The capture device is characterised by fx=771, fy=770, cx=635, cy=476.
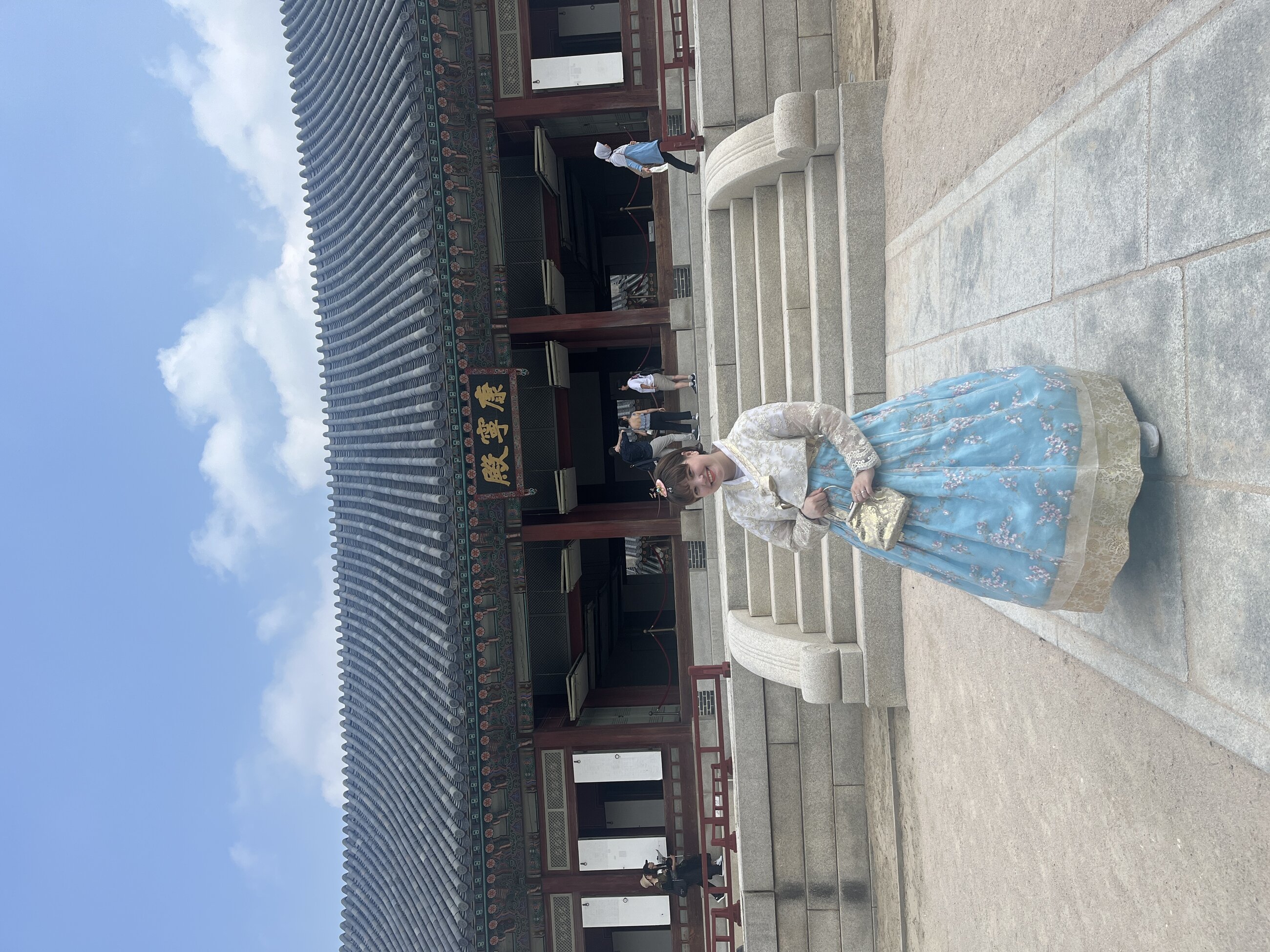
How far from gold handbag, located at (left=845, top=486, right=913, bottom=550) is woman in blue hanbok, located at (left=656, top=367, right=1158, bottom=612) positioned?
0.10 feet

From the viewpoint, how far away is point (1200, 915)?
292 centimetres

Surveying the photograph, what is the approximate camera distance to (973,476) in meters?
3.23

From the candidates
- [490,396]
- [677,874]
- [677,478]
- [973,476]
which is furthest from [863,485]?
[677,874]

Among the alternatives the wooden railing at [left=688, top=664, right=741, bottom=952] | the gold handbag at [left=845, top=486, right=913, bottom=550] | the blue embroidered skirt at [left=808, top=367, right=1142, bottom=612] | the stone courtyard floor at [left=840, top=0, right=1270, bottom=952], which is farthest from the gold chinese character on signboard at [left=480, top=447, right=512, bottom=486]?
the blue embroidered skirt at [left=808, top=367, right=1142, bottom=612]

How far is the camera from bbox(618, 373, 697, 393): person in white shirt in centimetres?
1144

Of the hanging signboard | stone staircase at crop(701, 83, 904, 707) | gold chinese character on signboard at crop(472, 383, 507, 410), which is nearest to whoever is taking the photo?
stone staircase at crop(701, 83, 904, 707)

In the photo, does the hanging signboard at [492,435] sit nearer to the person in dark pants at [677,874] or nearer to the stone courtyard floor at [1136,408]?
the stone courtyard floor at [1136,408]

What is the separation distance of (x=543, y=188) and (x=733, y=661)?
8.31 metres

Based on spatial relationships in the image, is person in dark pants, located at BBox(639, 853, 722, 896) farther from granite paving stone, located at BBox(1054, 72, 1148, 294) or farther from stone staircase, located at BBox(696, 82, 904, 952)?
granite paving stone, located at BBox(1054, 72, 1148, 294)

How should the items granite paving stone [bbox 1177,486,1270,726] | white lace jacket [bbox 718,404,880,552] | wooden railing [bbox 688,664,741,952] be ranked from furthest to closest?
Answer: wooden railing [bbox 688,664,741,952] → white lace jacket [bbox 718,404,880,552] → granite paving stone [bbox 1177,486,1270,726]

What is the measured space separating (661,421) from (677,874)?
6.57 metres

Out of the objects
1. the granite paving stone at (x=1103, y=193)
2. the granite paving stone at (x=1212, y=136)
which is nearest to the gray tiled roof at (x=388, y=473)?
the granite paving stone at (x=1103, y=193)

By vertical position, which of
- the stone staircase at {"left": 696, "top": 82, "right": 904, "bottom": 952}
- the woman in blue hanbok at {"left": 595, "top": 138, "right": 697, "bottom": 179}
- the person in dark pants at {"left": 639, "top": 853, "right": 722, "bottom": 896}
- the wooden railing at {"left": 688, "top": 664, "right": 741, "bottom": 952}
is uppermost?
the woman in blue hanbok at {"left": 595, "top": 138, "right": 697, "bottom": 179}

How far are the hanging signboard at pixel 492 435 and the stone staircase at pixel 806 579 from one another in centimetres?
271
